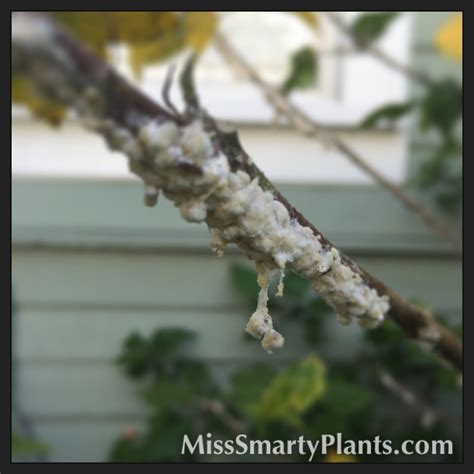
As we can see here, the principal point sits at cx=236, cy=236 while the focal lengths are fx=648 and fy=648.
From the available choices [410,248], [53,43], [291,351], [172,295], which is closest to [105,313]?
[172,295]

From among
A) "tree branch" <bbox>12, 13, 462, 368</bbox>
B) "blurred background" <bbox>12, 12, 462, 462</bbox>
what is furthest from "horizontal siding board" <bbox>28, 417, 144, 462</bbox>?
"tree branch" <bbox>12, 13, 462, 368</bbox>

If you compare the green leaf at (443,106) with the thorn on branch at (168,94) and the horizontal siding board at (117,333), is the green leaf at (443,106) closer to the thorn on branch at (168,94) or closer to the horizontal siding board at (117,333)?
the horizontal siding board at (117,333)

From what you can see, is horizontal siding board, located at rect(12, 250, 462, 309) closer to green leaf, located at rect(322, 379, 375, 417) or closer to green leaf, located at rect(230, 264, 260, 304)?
green leaf, located at rect(230, 264, 260, 304)

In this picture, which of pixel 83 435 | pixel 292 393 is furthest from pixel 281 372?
pixel 83 435

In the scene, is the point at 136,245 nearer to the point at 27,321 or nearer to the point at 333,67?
the point at 27,321

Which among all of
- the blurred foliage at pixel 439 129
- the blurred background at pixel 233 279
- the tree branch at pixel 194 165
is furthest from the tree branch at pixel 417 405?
the tree branch at pixel 194 165
